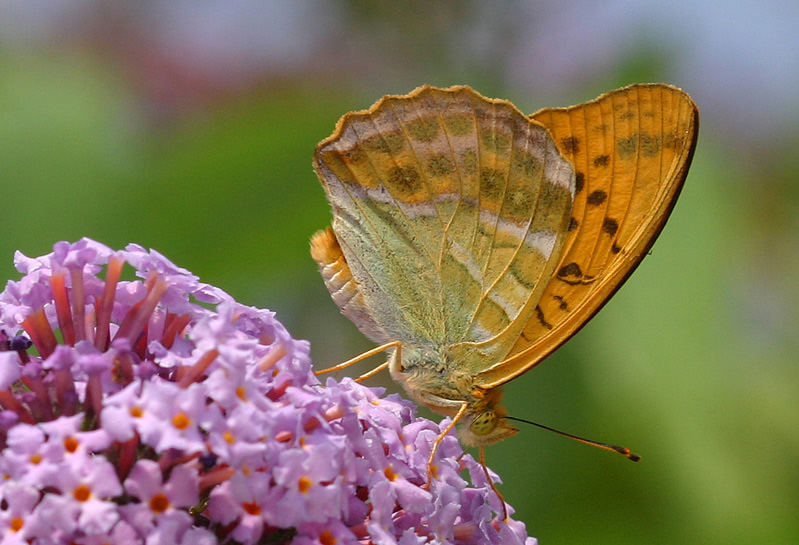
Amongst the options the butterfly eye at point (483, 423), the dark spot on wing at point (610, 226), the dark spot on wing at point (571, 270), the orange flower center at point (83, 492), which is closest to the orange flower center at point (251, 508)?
the orange flower center at point (83, 492)

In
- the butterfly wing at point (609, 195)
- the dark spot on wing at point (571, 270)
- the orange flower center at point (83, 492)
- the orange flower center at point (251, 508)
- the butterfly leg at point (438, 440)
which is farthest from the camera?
the dark spot on wing at point (571, 270)

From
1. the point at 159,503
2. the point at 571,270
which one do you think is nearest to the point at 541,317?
the point at 571,270

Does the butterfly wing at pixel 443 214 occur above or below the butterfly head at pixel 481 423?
above

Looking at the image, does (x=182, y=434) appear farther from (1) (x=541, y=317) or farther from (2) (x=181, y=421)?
(1) (x=541, y=317)

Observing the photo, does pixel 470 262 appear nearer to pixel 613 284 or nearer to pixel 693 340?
pixel 613 284

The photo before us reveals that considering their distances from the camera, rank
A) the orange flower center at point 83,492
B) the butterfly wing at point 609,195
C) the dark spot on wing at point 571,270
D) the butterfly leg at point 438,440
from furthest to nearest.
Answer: the dark spot on wing at point 571,270 → the butterfly wing at point 609,195 → the butterfly leg at point 438,440 → the orange flower center at point 83,492

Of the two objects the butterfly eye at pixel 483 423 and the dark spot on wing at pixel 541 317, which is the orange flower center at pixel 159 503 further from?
the dark spot on wing at pixel 541 317

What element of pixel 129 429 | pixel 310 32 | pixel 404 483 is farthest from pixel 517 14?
pixel 129 429

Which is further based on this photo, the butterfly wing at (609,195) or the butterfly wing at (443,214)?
the butterfly wing at (443,214)
